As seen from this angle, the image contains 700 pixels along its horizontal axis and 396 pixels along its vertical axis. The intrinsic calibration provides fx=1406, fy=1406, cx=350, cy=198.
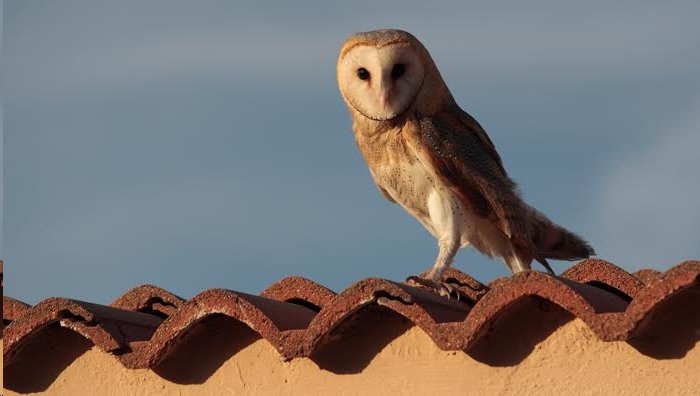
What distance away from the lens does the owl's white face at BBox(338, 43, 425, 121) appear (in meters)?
6.54

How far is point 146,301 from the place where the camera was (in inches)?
223

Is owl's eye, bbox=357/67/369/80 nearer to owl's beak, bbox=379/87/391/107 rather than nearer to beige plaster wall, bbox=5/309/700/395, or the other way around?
owl's beak, bbox=379/87/391/107

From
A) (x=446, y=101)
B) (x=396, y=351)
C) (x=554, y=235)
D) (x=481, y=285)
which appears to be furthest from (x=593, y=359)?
(x=446, y=101)

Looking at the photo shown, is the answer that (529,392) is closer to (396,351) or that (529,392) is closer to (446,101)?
(396,351)

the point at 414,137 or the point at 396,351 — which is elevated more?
the point at 414,137

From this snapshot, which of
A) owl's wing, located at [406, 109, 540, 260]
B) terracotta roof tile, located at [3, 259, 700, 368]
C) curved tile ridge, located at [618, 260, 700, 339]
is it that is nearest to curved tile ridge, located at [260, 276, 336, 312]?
terracotta roof tile, located at [3, 259, 700, 368]

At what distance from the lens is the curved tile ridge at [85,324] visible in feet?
17.2

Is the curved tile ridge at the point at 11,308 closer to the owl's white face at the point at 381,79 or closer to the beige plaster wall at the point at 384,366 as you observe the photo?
the beige plaster wall at the point at 384,366

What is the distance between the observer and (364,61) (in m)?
6.72

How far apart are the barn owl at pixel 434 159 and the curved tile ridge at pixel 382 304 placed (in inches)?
51.1

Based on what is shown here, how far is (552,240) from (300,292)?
1.48 metres

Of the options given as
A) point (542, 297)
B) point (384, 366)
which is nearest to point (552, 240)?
point (384, 366)

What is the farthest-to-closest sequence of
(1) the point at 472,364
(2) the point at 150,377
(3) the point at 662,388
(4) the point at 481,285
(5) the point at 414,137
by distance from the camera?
(5) the point at 414,137 → (4) the point at 481,285 → (2) the point at 150,377 → (1) the point at 472,364 → (3) the point at 662,388

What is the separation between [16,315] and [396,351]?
165cm
